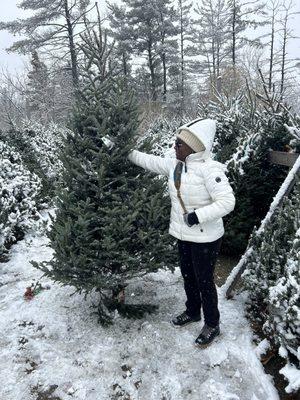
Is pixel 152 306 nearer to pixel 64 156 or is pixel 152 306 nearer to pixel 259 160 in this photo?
pixel 64 156

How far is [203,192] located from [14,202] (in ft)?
14.2

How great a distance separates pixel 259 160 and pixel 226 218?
1034 millimetres

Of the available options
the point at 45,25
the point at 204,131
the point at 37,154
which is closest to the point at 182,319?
the point at 204,131

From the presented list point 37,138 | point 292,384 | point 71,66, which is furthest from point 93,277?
point 71,66

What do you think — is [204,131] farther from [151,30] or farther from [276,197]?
[151,30]

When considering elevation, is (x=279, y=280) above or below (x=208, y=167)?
below

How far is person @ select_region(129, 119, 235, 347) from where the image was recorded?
11.0 ft

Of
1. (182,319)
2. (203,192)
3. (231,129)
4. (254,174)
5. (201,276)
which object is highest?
(203,192)

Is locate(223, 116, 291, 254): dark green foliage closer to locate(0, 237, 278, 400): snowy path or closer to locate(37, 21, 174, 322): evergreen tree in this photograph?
locate(0, 237, 278, 400): snowy path

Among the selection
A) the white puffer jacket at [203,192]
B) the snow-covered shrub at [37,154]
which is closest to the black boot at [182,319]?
the white puffer jacket at [203,192]

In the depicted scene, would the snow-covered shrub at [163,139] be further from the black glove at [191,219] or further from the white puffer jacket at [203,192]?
the black glove at [191,219]

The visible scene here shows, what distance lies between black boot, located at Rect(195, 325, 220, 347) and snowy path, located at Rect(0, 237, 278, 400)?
7 centimetres

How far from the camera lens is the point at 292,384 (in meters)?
2.88

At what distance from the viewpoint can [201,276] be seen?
363cm
